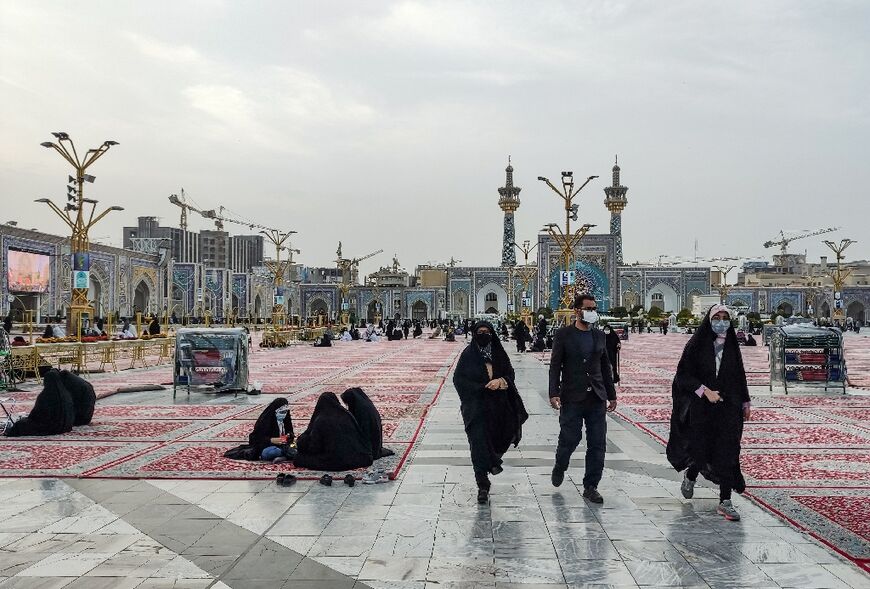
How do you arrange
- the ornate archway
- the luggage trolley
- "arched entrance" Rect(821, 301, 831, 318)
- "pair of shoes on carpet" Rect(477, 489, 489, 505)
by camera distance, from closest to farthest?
"pair of shoes on carpet" Rect(477, 489, 489, 505) → the luggage trolley → "arched entrance" Rect(821, 301, 831, 318) → the ornate archway

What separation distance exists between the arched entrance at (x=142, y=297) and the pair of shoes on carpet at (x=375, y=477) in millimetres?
45324

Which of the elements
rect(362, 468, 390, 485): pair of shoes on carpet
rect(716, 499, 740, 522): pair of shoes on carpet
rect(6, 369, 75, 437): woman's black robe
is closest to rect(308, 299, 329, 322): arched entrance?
rect(6, 369, 75, 437): woman's black robe

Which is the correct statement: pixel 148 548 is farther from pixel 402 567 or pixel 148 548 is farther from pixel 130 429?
pixel 130 429

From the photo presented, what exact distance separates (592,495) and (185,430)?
4.45 m

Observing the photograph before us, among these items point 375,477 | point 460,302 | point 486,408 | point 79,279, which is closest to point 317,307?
point 460,302

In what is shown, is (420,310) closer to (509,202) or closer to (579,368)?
(509,202)

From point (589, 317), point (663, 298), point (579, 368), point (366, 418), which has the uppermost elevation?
point (663, 298)

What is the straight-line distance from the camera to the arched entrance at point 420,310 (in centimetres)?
7025

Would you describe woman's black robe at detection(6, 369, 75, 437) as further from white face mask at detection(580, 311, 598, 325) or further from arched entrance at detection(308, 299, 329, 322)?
arched entrance at detection(308, 299, 329, 322)

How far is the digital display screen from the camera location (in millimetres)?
34344

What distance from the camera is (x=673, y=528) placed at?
4137 millimetres

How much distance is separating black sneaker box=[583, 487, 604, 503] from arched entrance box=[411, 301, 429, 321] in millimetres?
65162

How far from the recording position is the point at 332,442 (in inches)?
225

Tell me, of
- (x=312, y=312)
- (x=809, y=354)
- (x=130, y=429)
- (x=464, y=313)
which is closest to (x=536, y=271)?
(x=464, y=313)
